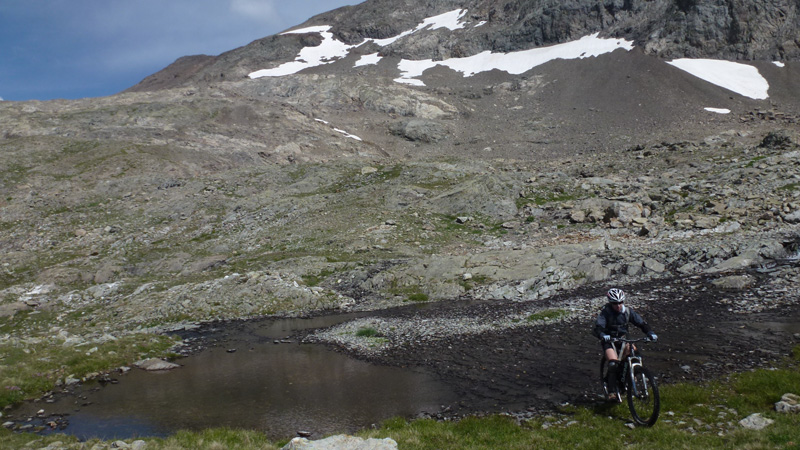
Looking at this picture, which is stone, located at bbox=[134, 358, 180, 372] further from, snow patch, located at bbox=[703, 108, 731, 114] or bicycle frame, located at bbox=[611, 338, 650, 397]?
snow patch, located at bbox=[703, 108, 731, 114]

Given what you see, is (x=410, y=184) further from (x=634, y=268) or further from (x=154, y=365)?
(x=154, y=365)

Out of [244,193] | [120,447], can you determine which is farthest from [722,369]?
[244,193]

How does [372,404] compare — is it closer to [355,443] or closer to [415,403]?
[415,403]

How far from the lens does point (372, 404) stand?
15.9m

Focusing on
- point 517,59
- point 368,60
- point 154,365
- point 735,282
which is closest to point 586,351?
point 735,282

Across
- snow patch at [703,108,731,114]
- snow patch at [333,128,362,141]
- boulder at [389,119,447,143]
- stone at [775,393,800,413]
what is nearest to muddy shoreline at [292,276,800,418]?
stone at [775,393,800,413]

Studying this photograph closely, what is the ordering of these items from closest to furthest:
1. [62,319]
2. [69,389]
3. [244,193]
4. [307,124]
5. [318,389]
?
1. [318,389]
2. [69,389]
3. [62,319]
4. [244,193]
5. [307,124]

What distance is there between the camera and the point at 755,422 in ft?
34.6

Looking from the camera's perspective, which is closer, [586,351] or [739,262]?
[586,351]

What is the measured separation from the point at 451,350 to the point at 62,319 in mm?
30066

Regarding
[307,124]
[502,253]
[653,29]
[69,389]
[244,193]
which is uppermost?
[653,29]

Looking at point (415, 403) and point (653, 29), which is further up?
point (653, 29)

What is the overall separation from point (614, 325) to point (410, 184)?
48.9m

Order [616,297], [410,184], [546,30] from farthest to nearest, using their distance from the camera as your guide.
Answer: [546,30] < [410,184] < [616,297]
